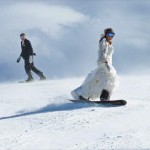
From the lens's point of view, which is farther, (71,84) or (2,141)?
(71,84)

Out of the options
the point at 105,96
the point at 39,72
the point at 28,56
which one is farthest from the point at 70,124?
the point at 39,72

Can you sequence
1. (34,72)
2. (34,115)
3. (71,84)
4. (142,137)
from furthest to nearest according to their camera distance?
(34,72) < (71,84) < (34,115) < (142,137)

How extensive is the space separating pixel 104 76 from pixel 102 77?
59 millimetres

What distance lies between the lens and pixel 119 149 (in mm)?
9023

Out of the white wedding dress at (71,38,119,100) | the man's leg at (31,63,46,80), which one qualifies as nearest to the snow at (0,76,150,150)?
the white wedding dress at (71,38,119,100)

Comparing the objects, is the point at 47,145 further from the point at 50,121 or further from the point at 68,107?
the point at 68,107

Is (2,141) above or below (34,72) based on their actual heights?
below

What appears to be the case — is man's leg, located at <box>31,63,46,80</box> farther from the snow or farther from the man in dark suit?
the snow

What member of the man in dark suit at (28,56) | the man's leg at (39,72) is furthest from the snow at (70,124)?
the man's leg at (39,72)

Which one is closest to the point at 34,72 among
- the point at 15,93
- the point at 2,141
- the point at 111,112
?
Result: the point at 15,93

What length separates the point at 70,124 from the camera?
11.2 metres

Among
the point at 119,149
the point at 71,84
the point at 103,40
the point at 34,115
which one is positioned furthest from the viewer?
the point at 71,84

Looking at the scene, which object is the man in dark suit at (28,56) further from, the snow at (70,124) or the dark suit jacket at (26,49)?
the snow at (70,124)

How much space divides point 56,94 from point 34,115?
14.3ft
